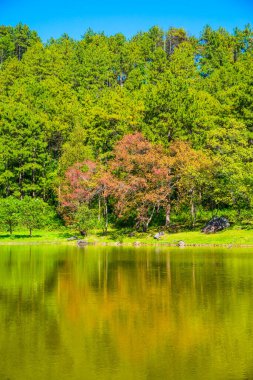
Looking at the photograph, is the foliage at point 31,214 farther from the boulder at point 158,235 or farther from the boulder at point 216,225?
the boulder at point 216,225

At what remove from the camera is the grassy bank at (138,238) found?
42972 mm

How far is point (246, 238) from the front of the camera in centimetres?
4238

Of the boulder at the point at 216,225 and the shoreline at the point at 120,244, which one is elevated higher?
the boulder at the point at 216,225

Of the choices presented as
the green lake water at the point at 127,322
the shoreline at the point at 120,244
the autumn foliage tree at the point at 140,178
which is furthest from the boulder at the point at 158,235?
the green lake water at the point at 127,322

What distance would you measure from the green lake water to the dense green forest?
22214 mm

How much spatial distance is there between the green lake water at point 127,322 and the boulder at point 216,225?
17.4 metres

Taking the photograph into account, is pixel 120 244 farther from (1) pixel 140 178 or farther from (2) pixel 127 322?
(2) pixel 127 322

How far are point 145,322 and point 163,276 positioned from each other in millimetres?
9767

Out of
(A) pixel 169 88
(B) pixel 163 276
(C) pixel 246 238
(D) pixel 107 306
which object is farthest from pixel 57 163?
(D) pixel 107 306

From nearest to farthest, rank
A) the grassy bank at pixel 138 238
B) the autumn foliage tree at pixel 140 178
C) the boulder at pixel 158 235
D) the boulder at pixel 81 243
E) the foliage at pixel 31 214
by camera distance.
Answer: the grassy bank at pixel 138 238 < the boulder at pixel 81 243 < the boulder at pixel 158 235 < the autumn foliage tree at pixel 140 178 < the foliage at pixel 31 214

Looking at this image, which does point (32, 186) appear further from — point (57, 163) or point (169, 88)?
point (169, 88)

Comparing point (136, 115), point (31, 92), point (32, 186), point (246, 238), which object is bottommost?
point (246, 238)

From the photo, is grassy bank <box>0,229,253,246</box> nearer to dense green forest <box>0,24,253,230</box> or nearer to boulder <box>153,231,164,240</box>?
boulder <box>153,231,164,240</box>

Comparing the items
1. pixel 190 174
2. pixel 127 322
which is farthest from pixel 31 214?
pixel 127 322
